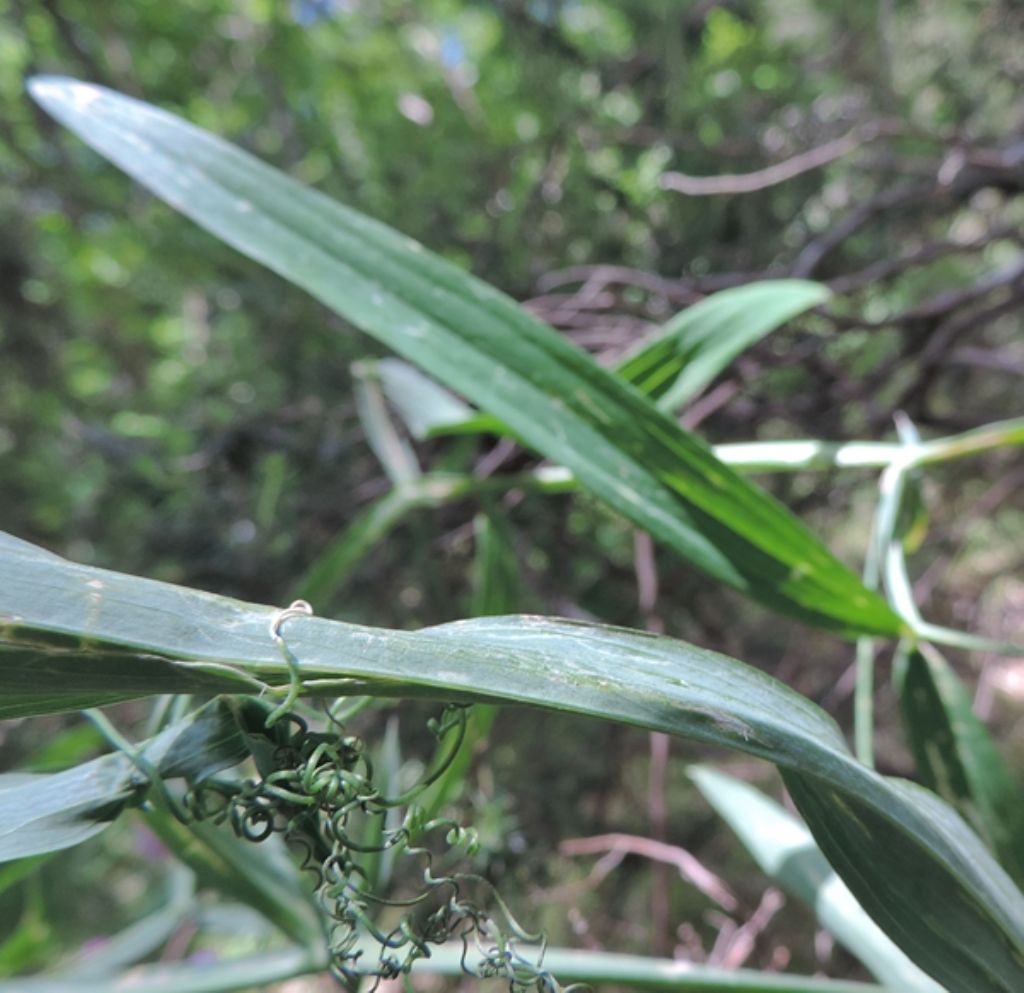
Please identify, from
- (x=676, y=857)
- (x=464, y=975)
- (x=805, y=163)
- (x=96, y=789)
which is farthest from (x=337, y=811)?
(x=805, y=163)

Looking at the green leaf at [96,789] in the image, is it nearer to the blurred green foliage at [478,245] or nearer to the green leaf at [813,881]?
the green leaf at [813,881]

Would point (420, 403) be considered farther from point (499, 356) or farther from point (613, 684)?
point (613, 684)

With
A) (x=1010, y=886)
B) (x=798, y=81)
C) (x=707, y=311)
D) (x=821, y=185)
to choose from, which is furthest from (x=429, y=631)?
(x=798, y=81)

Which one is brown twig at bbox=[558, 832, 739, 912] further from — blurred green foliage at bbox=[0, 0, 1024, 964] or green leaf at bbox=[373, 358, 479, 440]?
green leaf at bbox=[373, 358, 479, 440]

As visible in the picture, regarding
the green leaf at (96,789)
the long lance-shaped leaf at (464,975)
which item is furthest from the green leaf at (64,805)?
the long lance-shaped leaf at (464,975)

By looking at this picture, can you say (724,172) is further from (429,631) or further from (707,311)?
(429,631)

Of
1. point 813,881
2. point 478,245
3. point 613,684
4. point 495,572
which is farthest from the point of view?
point 478,245
